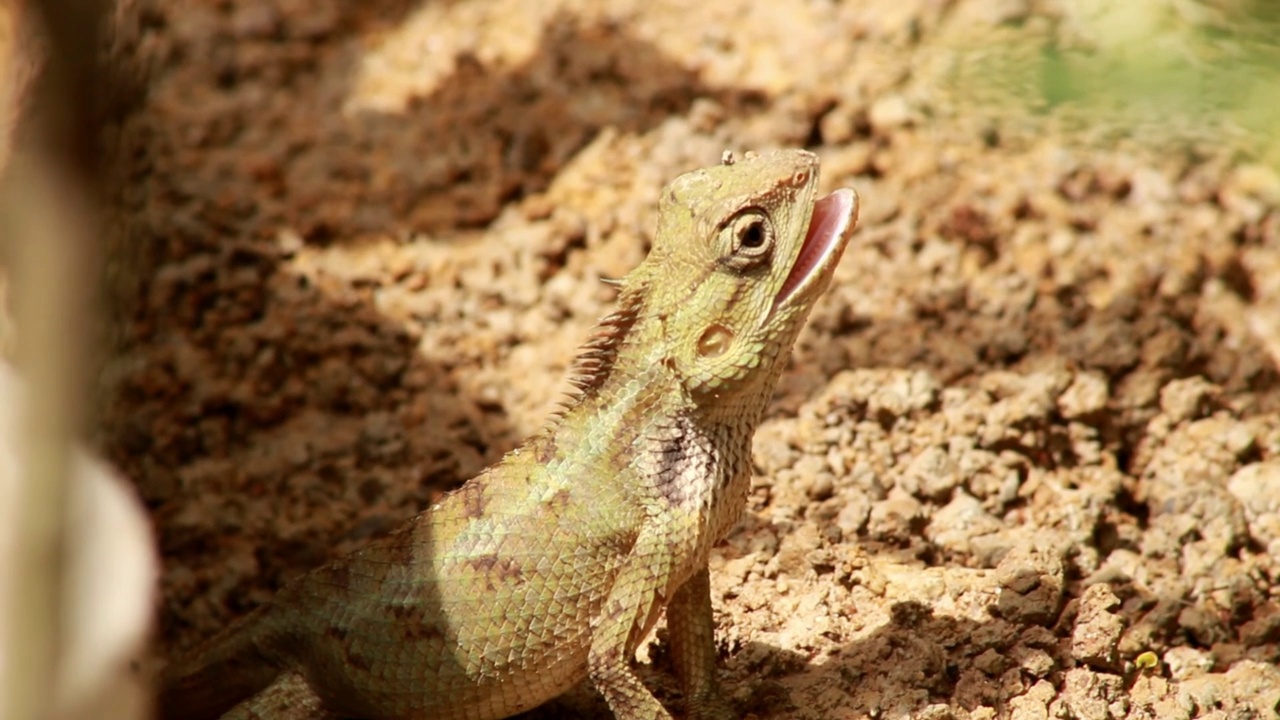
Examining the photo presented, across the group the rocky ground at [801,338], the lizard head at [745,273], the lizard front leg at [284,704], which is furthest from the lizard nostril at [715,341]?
the lizard front leg at [284,704]

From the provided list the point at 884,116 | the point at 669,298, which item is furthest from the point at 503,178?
the point at 669,298

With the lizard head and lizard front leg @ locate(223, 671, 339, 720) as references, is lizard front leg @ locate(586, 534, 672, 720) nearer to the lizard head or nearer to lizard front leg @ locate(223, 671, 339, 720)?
the lizard head

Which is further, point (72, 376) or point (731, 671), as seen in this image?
point (731, 671)

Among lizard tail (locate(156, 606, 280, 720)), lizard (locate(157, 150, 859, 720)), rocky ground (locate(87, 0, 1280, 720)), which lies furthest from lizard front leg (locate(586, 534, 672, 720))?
lizard tail (locate(156, 606, 280, 720))

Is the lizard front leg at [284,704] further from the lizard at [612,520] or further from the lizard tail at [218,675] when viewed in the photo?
the lizard tail at [218,675]

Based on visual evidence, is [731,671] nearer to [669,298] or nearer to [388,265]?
[669,298]

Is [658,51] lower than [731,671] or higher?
higher

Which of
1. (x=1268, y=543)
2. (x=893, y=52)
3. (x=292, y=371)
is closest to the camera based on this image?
(x=1268, y=543)
